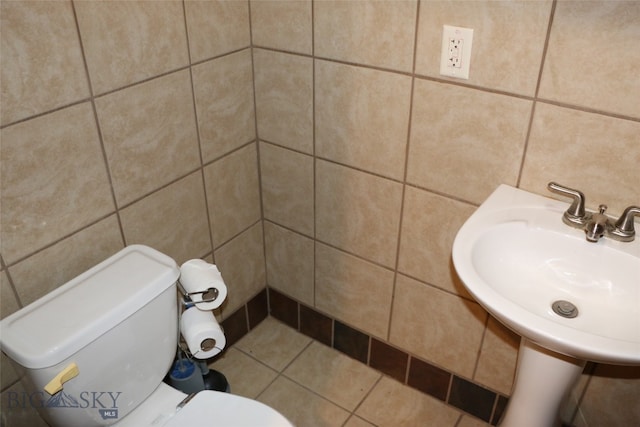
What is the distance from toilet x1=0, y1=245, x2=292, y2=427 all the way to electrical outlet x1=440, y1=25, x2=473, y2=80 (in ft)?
2.70

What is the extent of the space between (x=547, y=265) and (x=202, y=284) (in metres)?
0.85

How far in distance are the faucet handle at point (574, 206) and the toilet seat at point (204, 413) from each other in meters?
0.79

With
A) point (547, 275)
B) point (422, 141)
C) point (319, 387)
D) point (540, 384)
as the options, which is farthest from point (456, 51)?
point (319, 387)

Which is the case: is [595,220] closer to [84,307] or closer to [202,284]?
[202,284]

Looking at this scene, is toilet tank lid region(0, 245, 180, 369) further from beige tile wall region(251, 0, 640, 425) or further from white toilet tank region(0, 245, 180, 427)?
beige tile wall region(251, 0, 640, 425)

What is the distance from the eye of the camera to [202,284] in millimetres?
1412

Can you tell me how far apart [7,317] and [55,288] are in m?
0.15

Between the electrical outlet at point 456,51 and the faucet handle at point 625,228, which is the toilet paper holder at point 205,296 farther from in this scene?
the faucet handle at point 625,228

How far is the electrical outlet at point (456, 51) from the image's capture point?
1.24 metres

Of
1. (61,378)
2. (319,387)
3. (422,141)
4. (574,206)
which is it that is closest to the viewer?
(61,378)

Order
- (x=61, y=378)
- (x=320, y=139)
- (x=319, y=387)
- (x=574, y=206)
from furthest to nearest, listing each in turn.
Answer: (x=319, y=387), (x=320, y=139), (x=574, y=206), (x=61, y=378)

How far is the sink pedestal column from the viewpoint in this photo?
1188 mm

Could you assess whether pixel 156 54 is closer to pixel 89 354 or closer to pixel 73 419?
pixel 89 354

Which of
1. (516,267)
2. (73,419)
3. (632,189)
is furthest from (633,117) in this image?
(73,419)
